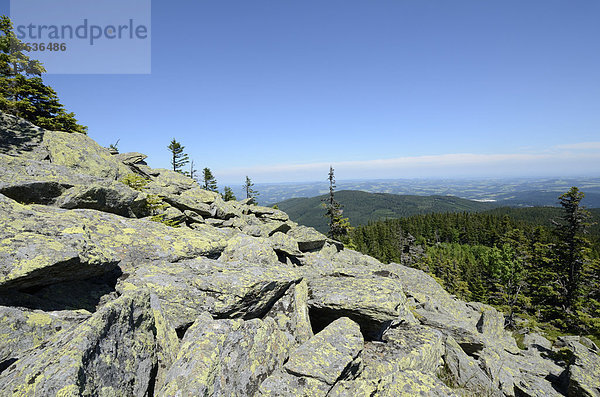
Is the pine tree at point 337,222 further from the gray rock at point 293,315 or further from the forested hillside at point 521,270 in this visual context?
the gray rock at point 293,315

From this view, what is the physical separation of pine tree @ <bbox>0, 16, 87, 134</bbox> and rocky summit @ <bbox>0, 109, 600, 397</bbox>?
52.5 feet

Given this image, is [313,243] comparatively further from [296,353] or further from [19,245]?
[19,245]

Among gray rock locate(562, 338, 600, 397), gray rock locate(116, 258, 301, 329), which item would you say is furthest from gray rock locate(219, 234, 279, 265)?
gray rock locate(562, 338, 600, 397)

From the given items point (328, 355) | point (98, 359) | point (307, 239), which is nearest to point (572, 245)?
point (307, 239)

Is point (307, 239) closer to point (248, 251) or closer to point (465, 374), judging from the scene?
point (248, 251)

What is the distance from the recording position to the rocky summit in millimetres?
4730

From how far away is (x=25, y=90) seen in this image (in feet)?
74.5

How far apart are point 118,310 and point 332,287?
6940 mm

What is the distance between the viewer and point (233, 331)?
623cm

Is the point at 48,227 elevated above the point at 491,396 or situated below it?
above

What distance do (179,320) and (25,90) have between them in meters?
29.9

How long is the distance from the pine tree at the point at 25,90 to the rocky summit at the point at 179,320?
16002mm

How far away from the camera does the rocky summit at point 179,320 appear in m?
4.73

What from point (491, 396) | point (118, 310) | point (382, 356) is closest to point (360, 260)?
point (491, 396)
